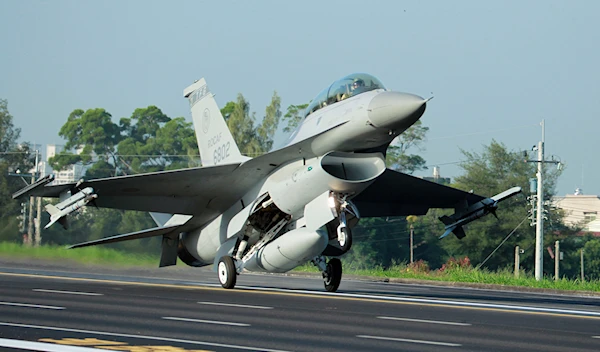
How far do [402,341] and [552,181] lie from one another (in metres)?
67.5

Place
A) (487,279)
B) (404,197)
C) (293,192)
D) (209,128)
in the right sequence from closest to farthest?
(293,192) → (404,197) → (209,128) → (487,279)

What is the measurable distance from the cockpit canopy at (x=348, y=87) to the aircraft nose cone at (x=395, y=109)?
0.80 meters

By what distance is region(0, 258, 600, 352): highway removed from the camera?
10.4m

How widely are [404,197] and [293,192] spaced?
580cm

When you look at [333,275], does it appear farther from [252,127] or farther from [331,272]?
[252,127]

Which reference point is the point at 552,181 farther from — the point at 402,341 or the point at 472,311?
the point at 402,341

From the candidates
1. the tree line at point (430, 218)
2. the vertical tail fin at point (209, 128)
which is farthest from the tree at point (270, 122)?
the vertical tail fin at point (209, 128)

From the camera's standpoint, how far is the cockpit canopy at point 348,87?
61.3 feet

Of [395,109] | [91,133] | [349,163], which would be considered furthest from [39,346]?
[91,133]

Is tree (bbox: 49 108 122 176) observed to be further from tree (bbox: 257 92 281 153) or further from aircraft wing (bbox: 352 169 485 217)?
aircraft wing (bbox: 352 169 485 217)

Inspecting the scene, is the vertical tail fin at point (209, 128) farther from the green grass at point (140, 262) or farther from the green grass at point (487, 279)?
the green grass at point (487, 279)

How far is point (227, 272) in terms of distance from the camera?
818 inches

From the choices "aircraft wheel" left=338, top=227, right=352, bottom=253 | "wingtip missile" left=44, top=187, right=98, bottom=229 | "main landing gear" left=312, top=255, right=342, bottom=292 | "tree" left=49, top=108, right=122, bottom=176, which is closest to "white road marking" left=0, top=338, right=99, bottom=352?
"aircraft wheel" left=338, top=227, right=352, bottom=253

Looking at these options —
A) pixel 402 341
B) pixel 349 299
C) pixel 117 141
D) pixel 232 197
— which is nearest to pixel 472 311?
pixel 349 299
